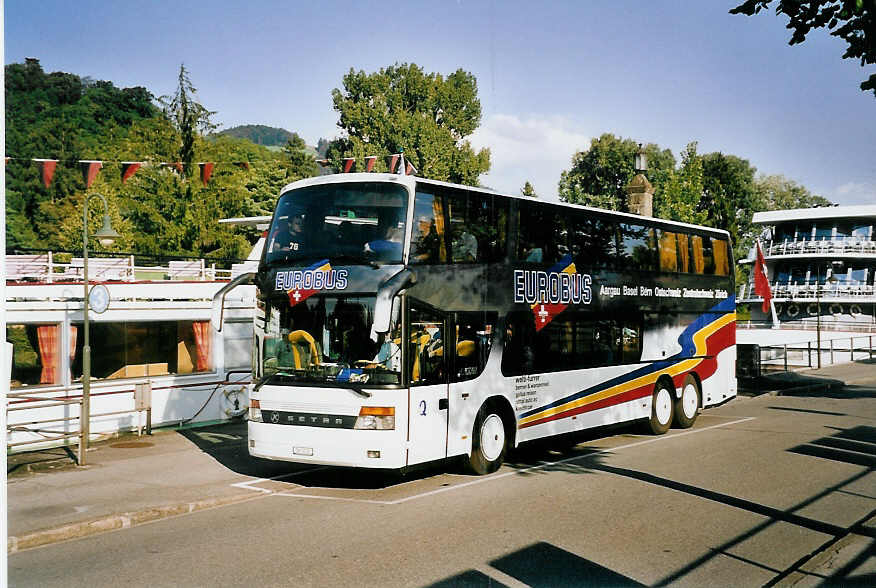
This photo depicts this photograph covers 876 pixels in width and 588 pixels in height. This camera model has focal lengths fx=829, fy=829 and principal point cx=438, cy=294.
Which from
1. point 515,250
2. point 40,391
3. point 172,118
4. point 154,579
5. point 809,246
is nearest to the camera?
point 154,579

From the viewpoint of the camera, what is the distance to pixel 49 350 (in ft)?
58.5

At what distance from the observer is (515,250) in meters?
13.6

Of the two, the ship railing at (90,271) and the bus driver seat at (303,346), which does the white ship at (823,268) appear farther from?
the bus driver seat at (303,346)

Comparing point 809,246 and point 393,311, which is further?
point 809,246

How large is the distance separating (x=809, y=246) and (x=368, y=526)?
6089 cm

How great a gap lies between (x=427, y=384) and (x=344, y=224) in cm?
251

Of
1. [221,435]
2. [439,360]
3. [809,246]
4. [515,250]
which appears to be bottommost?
[221,435]

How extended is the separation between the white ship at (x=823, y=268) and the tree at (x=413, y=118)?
101 ft

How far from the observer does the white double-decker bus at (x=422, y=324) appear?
1115 cm

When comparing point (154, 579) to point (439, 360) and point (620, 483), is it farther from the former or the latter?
point (620, 483)

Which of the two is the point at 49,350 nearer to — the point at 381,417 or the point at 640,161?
the point at 381,417

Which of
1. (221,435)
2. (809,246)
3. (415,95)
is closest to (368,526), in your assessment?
(221,435)

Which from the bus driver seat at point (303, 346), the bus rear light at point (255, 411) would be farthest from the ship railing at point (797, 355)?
the bus rear light at point (255, 411)

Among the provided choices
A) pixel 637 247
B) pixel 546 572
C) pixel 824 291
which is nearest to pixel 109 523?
pixel 546 572
